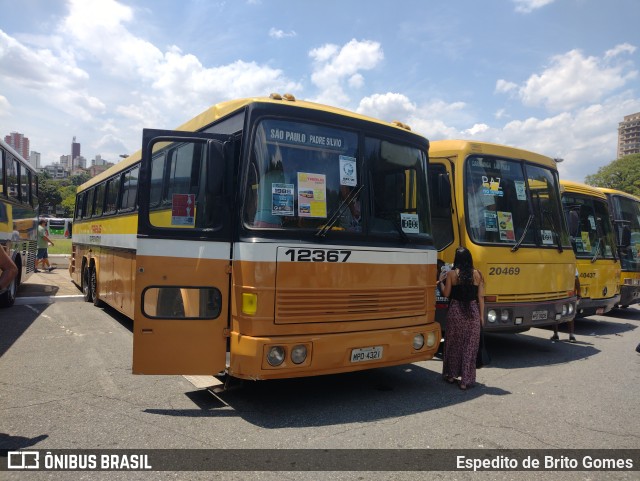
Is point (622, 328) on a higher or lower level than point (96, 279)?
lower

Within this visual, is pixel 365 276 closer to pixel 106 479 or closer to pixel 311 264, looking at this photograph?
pixel 311 264

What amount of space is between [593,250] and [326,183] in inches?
326

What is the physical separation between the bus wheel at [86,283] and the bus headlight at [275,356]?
869 centimetres

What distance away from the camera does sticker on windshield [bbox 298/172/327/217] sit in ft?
15.8

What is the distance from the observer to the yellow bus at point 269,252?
4.65 metres

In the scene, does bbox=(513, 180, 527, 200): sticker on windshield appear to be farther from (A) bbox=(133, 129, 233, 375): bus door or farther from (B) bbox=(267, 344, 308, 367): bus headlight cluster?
(A) bbox=(133, 129, 233, 375): bus door

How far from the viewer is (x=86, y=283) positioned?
39.5 feet

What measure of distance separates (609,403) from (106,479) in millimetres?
5199

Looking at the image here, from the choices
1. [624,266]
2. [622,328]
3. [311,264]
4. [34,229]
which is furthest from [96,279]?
[624,266]

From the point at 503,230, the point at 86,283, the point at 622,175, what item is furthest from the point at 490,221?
the point at 622,175

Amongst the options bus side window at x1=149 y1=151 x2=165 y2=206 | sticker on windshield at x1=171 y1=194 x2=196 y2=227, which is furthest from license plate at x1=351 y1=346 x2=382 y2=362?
bus side window at x1=149 y1=151 x2=165 y2=206

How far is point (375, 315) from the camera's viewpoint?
5.23 meters

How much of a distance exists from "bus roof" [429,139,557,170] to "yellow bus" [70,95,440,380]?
2469mm

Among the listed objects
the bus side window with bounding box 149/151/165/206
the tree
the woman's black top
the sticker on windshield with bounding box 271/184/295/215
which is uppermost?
the tree
